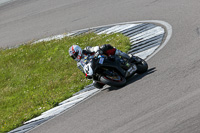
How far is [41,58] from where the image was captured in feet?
58.3

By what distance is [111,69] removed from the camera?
11258 millimetres

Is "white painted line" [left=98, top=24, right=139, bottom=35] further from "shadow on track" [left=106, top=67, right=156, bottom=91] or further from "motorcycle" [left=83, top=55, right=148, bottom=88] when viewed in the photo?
"motorcycle" [left=83, top=55, right=148, bottom=88]

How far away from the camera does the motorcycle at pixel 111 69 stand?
11.0 m

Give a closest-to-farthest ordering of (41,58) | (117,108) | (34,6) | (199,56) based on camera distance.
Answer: (117,108)
(199,56)
(41,58)
(34,6)

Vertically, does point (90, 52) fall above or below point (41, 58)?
above

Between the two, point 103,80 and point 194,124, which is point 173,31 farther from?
point 194,124

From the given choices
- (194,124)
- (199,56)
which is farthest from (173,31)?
(194,124)

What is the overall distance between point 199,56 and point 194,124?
12.6 ft

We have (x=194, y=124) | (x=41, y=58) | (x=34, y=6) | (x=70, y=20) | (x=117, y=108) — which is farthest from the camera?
(x=34, y=6)

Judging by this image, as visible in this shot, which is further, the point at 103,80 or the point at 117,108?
the point at 103,80

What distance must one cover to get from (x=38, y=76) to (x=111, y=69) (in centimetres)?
549

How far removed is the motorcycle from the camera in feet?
36.0

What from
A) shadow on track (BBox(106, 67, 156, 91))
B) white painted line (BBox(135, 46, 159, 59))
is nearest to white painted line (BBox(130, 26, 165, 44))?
white painted line (BBox(135, 46, 159, 59))

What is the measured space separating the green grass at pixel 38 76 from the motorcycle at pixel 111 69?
211 centimetres
